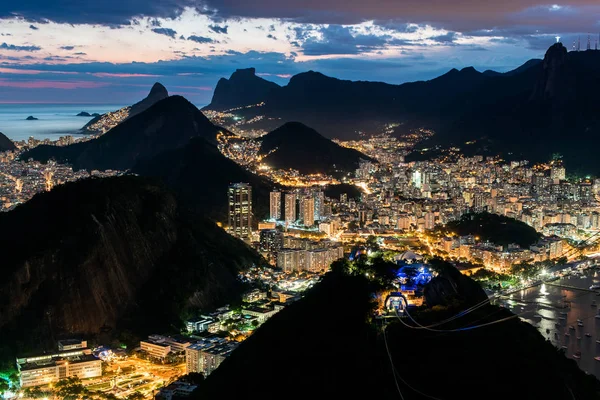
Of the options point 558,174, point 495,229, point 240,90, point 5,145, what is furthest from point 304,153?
point 240,90

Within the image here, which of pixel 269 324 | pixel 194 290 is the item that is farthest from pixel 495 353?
pixel 194 290

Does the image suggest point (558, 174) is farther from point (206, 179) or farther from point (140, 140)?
point (140, 140)

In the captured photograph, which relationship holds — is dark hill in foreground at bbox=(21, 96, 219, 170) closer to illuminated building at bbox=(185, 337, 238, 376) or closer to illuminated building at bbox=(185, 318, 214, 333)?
illuminated building at bbox=(185, 318, 214, 333)

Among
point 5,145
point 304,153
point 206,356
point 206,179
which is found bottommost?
point 206,356

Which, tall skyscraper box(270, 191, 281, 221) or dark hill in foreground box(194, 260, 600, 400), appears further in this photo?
tall skyscraper box(270, 191, 281, 221)

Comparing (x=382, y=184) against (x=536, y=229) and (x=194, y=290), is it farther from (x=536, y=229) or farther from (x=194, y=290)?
(x=194, y=290)

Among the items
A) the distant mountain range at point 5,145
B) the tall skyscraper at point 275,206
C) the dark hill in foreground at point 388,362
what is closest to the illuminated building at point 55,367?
the dark hill in foreground at point 388,362

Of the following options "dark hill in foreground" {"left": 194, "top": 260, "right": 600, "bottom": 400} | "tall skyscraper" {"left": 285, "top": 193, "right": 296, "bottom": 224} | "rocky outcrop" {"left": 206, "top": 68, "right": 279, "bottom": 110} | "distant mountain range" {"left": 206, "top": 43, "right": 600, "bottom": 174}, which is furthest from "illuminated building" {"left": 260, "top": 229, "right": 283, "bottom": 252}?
"rocky outcrop" {"left": 206, "top": 68, "right": 279, "bottom": 110}
